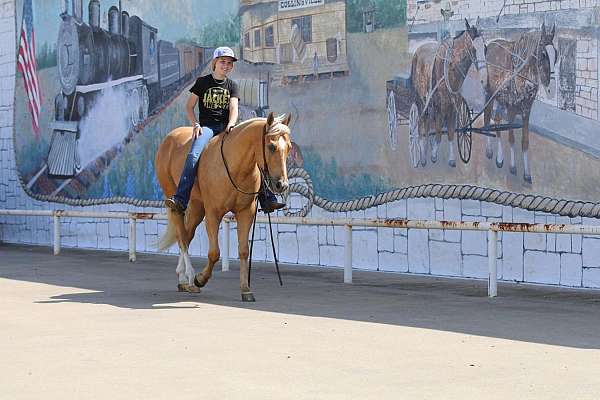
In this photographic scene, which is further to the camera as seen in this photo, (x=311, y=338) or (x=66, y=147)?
(x=66, y=147)

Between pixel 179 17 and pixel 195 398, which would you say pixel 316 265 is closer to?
pixel 179 17

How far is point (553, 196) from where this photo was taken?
44.1 ft

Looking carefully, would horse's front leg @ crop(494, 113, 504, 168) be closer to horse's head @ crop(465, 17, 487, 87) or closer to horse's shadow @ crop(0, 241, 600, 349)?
horse's head @ crop(465, 17, 487, 87)

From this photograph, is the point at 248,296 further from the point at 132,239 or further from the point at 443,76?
the point at 132,239

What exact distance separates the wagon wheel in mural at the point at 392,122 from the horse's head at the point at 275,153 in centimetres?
408

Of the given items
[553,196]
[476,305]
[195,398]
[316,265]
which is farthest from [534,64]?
[195,398]

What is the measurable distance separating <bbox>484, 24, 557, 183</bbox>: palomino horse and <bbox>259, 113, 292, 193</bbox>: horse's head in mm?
3368

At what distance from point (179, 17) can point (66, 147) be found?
4228 millimetres

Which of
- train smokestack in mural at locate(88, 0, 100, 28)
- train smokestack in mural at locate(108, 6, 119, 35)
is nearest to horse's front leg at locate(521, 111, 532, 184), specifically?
train smokestack in mural at locate(108, 6, 119, 35)

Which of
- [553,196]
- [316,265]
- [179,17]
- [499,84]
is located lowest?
[316,265]

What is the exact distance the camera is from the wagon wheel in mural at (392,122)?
15.5m

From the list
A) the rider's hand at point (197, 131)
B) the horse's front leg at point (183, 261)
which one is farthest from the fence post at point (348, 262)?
the rider's hand at point (197, 131)

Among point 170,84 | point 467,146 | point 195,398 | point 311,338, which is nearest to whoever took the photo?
point 195,398

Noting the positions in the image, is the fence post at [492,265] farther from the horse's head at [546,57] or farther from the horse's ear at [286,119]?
the horse's ear at [286,119]
